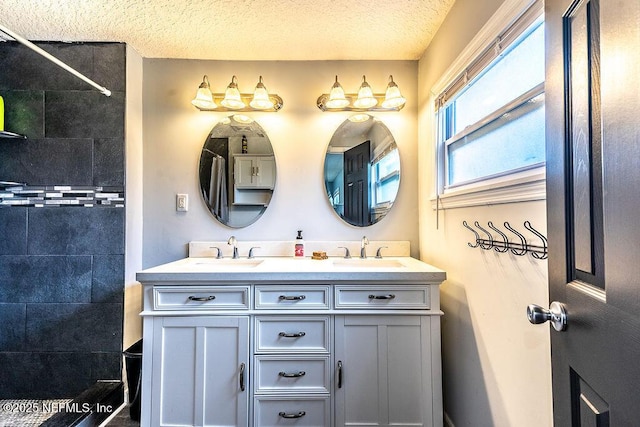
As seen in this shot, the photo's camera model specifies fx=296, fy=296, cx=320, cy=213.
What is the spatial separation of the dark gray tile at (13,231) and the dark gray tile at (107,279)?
0.45 metres

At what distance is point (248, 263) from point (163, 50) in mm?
1487

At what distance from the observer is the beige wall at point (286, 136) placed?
78.8 inches

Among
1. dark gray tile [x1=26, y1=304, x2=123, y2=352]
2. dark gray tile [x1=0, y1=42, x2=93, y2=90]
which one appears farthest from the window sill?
dark gray tile [x1=0, y1=42, x2=93, y2=90]

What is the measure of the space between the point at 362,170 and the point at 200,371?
1.48 m

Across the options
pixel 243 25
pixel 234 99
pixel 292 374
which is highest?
pixel 243 25

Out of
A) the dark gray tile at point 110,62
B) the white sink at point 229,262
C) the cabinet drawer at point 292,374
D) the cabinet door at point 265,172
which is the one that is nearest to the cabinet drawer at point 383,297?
the cabinet drawer at point 292,374

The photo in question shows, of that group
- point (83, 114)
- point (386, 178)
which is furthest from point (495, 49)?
point (83, 114)

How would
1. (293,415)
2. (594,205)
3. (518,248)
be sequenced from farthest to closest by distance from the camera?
(293,415), (518,248), (594,205)

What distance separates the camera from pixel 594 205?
536 mm

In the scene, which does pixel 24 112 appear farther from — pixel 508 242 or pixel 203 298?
pixel 508 242

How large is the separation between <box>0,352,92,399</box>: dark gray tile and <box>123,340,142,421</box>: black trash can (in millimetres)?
294

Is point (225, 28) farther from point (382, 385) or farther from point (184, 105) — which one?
point (382, 385)

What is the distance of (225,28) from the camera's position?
66.8 inches

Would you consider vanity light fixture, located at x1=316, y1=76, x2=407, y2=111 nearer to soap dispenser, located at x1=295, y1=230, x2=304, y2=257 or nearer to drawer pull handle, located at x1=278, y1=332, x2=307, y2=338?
soap dispenser, located at x1=295, y1=230, x2=304, y2=257
